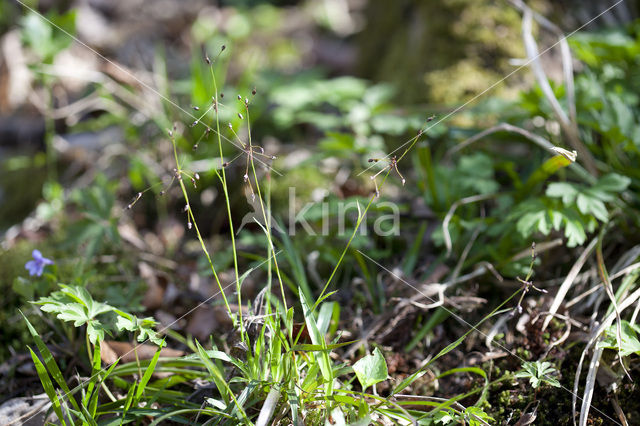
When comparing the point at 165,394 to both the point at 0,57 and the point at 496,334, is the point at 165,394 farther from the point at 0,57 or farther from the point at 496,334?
the point at 0,57

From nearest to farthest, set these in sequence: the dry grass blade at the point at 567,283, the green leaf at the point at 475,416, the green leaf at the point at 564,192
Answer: the green leaf at the point at 475,416, the dry grass blade at the point at 567,283, the green leaf at the point at 564,192

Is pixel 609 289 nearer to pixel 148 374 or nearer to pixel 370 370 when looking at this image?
pixel 370 370

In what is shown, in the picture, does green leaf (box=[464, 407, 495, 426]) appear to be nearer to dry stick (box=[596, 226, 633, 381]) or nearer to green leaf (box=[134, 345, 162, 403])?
dry stick (box=[596, 226, 633, 381])

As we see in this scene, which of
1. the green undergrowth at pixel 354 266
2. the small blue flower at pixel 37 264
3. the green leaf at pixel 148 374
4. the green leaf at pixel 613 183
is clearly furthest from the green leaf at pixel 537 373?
the small blue flower at pixel 37 264

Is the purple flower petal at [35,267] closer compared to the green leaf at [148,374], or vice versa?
the green leaf at [148,374]

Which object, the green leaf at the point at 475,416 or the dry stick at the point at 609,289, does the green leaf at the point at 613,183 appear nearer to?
the dry stick at the point at 609,289

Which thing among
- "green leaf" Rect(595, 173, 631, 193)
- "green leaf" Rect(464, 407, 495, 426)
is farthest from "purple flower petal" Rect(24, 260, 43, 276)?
"green leaf" Rect(595, 173, 631, 193)

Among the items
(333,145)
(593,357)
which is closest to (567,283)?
(593,357)
